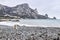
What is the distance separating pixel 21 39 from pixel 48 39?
172cm

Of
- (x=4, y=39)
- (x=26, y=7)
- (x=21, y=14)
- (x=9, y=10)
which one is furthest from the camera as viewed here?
(x=26, y=7)

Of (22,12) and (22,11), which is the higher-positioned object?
(22,11)

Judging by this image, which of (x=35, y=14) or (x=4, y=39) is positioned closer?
(x=4, y=39)

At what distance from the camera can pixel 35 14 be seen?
139000 millimetres

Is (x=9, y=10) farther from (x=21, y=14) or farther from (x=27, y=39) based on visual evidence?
(x=27, y=39)

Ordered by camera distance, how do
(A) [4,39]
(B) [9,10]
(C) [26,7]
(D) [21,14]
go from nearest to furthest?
(A) [4,39]
(D) [21,14]
(B) [9,10]
(C) [26,7]

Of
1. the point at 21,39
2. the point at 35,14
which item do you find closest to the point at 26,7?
the point at 35,14

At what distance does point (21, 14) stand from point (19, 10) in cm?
1286

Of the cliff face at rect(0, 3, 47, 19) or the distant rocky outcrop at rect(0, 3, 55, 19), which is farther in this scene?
the cliff face at rect(0, 3, 47, 19)

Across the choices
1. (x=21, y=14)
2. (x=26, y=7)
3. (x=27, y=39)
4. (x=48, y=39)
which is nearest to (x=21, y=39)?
(x=27, y=39)

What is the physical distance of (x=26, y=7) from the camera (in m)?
149

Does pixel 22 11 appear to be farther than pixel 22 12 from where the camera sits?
Yes

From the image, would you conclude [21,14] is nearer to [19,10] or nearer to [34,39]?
[19,10]

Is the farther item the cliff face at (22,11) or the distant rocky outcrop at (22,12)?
the cliff face at (22,11)
